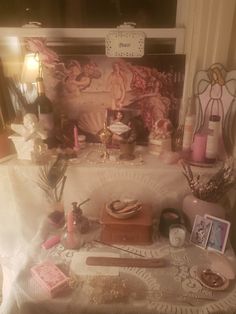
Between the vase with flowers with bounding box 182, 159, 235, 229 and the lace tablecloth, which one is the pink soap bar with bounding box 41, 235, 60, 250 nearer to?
the lace tablecloth

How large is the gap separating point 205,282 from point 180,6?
3.96ft

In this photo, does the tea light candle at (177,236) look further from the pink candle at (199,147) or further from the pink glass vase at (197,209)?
the pink candle at (199,147)

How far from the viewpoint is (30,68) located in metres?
1.45

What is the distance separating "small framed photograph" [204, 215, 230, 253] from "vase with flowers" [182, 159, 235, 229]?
4 cm

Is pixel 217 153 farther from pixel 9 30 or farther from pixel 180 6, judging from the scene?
pixel 9 30

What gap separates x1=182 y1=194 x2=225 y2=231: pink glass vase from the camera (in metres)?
1.35

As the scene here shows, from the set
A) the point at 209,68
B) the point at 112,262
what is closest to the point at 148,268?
the point at 112,262

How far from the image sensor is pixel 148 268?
1.22 m

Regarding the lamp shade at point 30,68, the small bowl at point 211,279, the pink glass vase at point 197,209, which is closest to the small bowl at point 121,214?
the pink glass vase at point 197,209

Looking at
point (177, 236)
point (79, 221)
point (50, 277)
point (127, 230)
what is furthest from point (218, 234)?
point (50, 277)

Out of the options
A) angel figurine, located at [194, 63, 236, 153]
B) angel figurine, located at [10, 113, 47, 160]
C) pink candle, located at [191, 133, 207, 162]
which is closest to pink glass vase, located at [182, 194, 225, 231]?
pink candle, located at [191, 133, 207, 162]

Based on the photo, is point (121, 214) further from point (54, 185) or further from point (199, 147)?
point (199, 147)

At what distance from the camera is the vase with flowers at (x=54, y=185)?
55.2 inches

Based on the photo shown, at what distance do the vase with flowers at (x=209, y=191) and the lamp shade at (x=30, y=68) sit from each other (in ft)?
2.58
